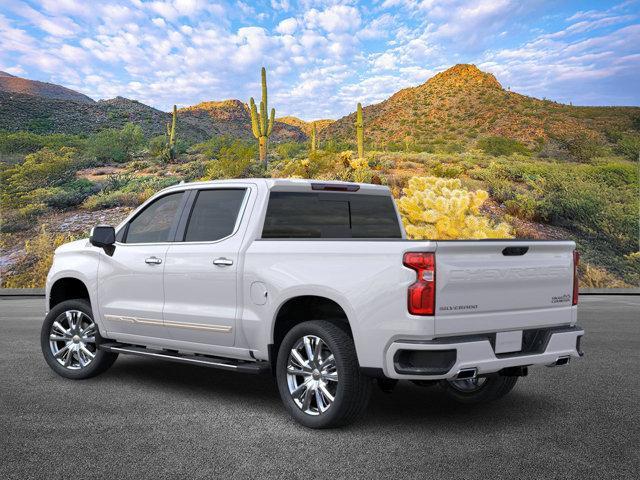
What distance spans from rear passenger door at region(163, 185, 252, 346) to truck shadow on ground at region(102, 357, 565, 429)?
736mm

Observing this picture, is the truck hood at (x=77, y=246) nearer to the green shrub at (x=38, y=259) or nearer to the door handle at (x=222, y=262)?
the door handle at (x=222, y=262)

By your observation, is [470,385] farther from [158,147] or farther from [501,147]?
[501,147]

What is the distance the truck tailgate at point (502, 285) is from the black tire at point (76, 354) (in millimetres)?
4262

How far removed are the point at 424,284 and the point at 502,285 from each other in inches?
29.6

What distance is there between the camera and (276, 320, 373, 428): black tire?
19.6ft

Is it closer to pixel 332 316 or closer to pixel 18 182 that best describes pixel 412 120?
pixel 18 182

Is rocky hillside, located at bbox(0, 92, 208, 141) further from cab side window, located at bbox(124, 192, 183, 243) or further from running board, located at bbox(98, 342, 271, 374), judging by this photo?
running board, located at bbox(98, 342, 271, 374)

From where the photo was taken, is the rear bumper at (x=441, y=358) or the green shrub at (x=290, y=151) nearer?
the rear bumper at (x=441, y=358)

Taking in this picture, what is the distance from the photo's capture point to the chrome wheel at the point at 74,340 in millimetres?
8531

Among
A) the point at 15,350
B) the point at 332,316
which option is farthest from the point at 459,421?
the point at 15,350

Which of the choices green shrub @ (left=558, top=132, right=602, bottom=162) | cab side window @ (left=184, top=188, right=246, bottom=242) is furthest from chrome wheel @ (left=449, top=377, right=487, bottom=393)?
green shrub @ (left=558, top=132, right=602, bottom=162)

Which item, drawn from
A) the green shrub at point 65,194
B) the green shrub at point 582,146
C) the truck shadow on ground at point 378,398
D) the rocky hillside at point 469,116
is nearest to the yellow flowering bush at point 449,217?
the truck shadow on ground at point 378,398

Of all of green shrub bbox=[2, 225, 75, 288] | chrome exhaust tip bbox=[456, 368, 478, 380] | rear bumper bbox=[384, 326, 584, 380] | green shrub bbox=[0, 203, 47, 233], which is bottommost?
green shrub bbox=[2, 225, 75, 288]

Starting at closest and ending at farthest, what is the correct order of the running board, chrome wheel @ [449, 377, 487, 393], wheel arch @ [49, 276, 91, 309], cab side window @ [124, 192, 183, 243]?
1. the running board
2. chrome wheel @ [449, 377, 487, 393]
3. cab side window @ [124, 192, 183, 243]
4. wheel arch @ [49, 276, 91, 309]
